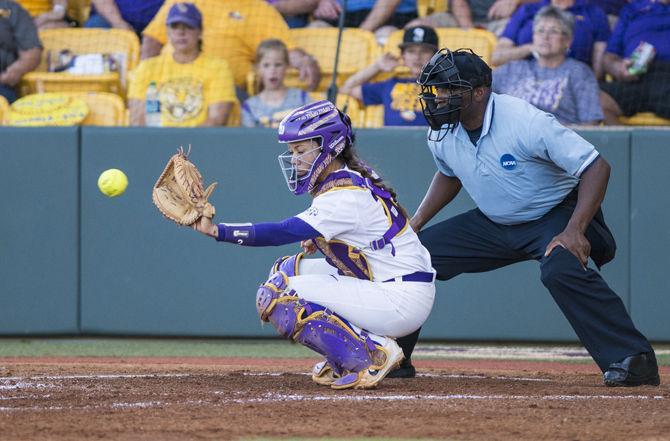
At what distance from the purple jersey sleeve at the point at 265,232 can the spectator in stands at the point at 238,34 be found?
15.3ft

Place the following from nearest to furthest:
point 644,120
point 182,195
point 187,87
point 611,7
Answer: point 182,195 → point 644,120 → point 187,87 → point 611,7

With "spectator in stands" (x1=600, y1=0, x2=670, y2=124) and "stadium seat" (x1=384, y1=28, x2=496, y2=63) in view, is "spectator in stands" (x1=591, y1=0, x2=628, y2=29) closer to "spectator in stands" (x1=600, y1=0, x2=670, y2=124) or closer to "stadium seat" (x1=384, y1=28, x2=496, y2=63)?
"spectator in stands" (x1=600, y1=0, x2=670, y2=124)

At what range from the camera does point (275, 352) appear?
7840mm

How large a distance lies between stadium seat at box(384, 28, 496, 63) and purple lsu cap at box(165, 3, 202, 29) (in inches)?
65.1

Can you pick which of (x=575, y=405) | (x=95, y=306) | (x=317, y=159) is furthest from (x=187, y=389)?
(x=95, y=306)

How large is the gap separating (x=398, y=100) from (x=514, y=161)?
347cm

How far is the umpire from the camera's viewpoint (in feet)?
17.3

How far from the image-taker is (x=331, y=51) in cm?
950

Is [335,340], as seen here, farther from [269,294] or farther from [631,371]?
[631,371]

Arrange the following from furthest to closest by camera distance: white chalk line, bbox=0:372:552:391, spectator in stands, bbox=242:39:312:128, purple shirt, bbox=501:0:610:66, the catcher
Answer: purple shirt, bbox=501:0:610:66
spectator in stands, bbox=242:39:312:128
white chalk line, bbox=0:372:552:391
the catcher

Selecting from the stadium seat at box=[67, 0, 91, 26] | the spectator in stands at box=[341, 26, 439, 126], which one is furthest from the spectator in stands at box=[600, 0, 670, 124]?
the stadium seat at box=[67, 0, 91, 26]

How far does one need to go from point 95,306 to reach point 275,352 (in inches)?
60.6

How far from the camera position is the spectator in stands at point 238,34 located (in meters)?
9.45

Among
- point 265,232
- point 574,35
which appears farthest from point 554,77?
point 265,232
